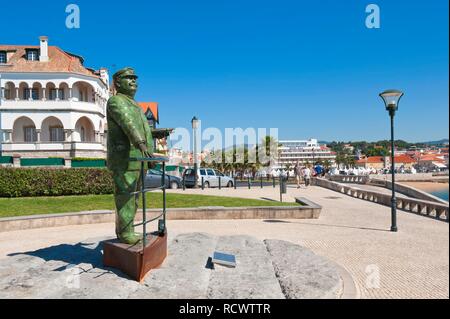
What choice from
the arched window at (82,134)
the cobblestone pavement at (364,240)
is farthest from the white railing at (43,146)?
the cobblestone pavement at (364,240)

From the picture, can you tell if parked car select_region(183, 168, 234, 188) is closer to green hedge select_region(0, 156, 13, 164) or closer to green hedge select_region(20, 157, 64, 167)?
green hedge select_region(20, 157, 64, 167)

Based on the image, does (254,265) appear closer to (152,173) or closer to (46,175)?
(46,175)

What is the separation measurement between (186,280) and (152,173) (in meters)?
17.4

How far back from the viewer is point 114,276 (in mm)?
5238

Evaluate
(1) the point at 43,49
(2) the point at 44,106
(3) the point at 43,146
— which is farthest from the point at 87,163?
(1) the point at 43,49

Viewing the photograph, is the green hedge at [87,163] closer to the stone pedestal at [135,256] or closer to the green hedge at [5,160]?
the green hedge at [5,160]

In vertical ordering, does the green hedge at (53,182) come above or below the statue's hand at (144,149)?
below

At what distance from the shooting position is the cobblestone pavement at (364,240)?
17.3ft

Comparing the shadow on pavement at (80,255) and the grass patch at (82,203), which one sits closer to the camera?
the shadow on pavement at (80,255)

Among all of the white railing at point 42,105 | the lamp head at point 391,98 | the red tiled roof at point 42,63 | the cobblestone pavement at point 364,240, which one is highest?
the red tiled roof at point 42,63

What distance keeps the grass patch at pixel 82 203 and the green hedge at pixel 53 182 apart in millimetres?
727

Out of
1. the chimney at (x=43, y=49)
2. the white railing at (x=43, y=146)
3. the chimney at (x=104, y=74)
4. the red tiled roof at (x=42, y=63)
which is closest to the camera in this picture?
the white railing at (x=43, y=146)

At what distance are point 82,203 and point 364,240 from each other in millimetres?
10084
